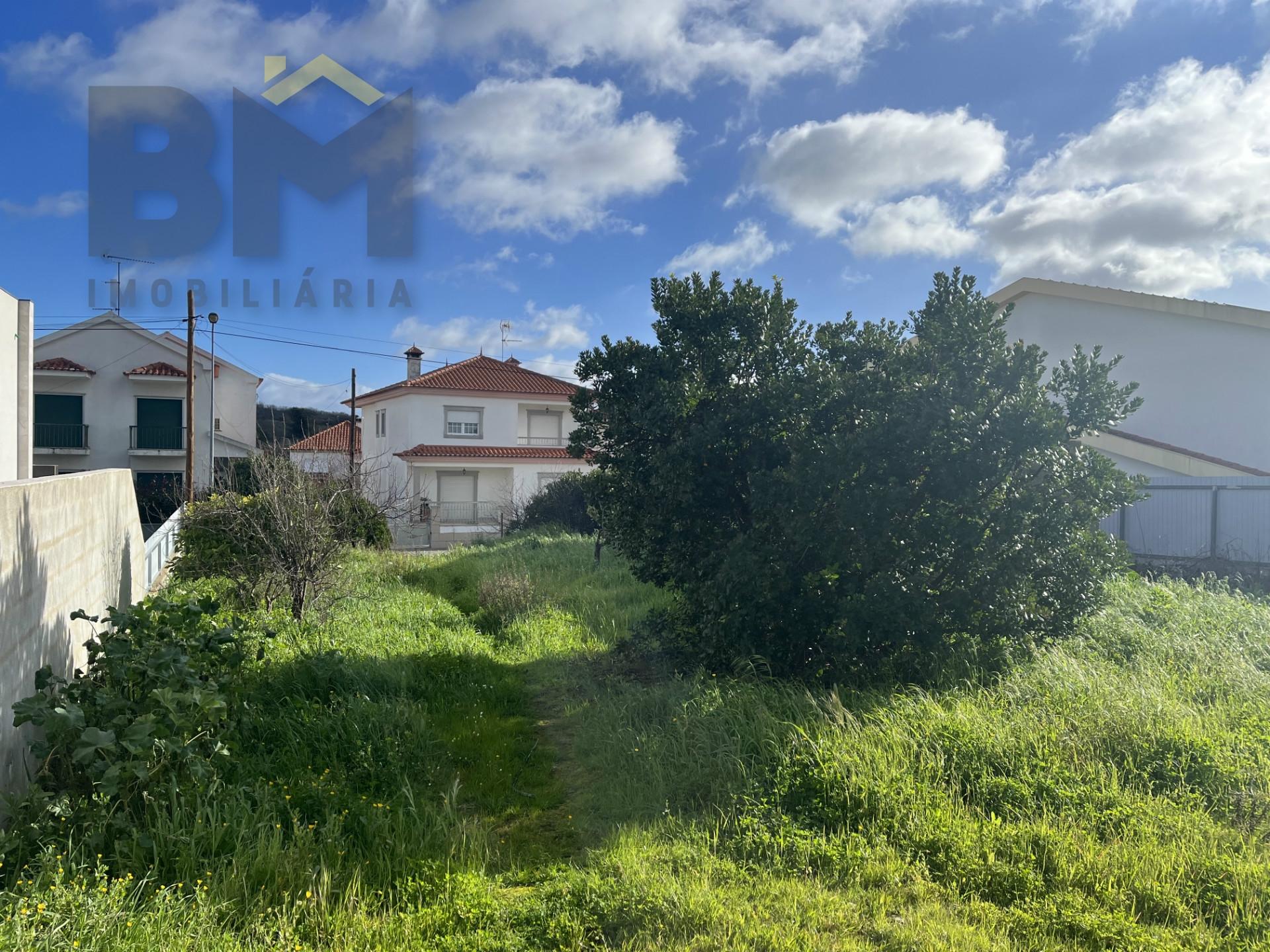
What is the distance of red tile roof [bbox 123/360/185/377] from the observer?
28.9 metres

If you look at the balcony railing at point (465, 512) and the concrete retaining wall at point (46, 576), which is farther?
the balcony railing at point (465, 512)

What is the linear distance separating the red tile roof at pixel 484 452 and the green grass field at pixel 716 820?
83.7ft

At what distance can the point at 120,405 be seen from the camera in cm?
2919

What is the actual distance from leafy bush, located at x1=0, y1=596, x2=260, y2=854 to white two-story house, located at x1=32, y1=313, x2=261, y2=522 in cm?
2471

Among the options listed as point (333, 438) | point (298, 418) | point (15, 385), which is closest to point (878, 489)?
point (15, 385)

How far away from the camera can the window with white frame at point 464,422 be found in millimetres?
33594

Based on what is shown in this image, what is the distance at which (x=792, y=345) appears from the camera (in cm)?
Answer: 750

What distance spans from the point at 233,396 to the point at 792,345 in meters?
30.1

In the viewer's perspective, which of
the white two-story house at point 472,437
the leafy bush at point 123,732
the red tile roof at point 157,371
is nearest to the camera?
the leafy bush at point 123,732

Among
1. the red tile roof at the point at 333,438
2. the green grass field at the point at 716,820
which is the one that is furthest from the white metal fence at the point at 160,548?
the red tile roof at the point at 333,438

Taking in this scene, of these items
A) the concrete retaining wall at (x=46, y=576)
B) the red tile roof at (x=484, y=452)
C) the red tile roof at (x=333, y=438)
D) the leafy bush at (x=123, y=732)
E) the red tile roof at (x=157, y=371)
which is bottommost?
the leafy bush at (x=123, y=732)

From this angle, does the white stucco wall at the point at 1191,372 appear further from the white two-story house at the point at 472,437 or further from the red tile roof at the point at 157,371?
the red tile roof at the point at 157,371

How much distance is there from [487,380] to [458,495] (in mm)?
5271

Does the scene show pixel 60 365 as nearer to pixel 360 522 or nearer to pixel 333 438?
pixel 333 438
